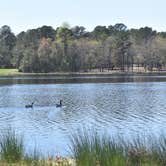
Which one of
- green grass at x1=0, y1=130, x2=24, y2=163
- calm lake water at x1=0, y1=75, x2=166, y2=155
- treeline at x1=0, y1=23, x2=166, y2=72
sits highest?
treeline at x1=0, y1=23, x2=166, y2=72

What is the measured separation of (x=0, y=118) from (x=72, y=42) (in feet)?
427

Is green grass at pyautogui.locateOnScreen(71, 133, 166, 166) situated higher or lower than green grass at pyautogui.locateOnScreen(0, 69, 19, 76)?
higher

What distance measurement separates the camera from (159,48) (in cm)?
17875

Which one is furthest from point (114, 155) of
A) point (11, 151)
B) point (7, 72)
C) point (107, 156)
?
point (7, 72)

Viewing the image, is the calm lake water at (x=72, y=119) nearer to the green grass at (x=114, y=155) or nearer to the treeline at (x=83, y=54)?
the green grass at (x=114, y=155)

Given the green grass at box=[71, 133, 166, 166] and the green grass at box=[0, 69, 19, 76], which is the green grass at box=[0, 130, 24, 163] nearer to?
the green grass at box=[71, 133, 166, 166]

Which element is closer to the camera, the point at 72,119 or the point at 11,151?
the point at 11,151

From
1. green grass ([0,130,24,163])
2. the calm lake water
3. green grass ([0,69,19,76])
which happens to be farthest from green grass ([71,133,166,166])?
green grass ([0,69,19,76])

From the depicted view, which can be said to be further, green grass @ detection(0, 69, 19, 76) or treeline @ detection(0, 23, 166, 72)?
green grass @ detection(0, 69, 19, 76)

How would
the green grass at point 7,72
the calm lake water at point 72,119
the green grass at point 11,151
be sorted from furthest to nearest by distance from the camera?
the green grass at point 7,72, the calm lake water at point 72,119, the green grass at point 11,151

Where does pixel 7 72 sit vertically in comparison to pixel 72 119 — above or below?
above

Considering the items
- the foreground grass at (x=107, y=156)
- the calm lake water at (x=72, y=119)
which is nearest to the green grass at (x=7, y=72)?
the calm lake water at (x=72, y=119)

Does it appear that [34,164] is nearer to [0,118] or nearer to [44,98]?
[0,118]

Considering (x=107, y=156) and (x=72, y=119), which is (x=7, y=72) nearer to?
(x=72, y=119)
